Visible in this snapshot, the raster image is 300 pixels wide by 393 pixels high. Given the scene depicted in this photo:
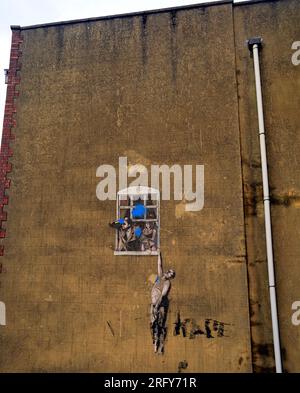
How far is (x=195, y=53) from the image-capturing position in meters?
9.30

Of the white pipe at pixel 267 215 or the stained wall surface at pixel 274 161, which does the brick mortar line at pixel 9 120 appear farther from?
the white pipe at pixel 267 215

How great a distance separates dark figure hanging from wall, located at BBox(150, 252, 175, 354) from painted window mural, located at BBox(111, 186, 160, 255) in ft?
1.73

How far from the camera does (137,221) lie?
8539 millimetres

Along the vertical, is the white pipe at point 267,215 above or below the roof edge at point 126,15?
below

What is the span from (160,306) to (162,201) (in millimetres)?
2364

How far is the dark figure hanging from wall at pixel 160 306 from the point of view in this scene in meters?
7.74

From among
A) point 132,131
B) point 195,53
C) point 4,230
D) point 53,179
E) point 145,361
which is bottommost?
point 145,361

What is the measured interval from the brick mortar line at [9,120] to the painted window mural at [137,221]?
2.82 m

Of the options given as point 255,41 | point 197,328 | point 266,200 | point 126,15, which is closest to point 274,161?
point 266,200

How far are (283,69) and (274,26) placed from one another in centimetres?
121

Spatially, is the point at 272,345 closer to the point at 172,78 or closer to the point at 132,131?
the point at 132,131

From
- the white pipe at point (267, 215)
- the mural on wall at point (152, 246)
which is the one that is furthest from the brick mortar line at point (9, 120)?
the white pipe at point (267, 215)

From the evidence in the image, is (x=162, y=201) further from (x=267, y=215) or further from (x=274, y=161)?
(x=274, y=161)
